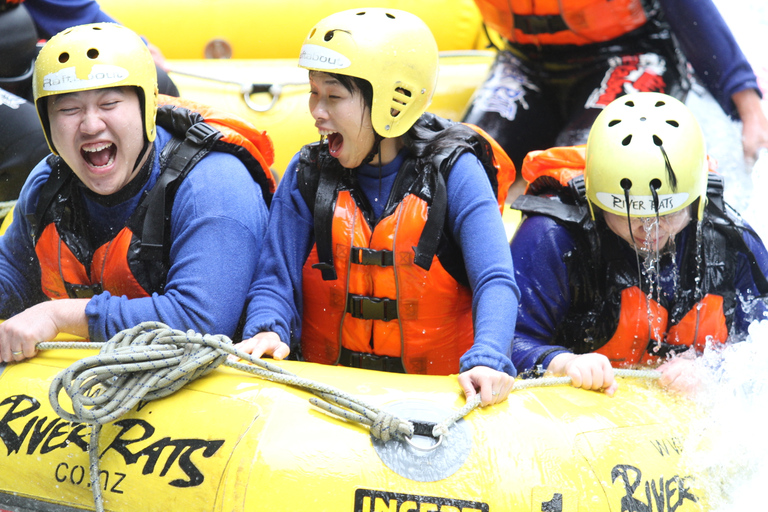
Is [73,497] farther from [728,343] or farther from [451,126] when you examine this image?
[728,343]

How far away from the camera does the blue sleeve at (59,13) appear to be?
3262mm

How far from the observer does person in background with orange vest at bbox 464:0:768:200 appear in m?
3.03

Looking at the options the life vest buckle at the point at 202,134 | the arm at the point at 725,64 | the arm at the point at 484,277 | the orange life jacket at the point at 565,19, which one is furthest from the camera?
the orange life jacket at the point at 565,19

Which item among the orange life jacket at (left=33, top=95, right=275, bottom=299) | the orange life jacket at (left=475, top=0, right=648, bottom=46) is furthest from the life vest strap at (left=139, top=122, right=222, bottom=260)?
the orange life jacket at (left=475, top=0, right=648, bottom=46)

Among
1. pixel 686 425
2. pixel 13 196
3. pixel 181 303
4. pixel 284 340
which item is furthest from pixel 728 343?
pixel 13 196

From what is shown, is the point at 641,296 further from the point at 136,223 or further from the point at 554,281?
the point at 136,223

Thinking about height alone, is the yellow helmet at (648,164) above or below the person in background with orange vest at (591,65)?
below

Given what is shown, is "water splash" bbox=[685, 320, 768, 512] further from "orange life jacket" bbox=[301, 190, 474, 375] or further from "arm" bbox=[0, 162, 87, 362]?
"arm" bbox=[0, 162, 87, 362]

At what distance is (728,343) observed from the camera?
225cm

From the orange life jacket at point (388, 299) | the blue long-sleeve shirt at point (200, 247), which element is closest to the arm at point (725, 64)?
the orange life jacket at point (388, 299)

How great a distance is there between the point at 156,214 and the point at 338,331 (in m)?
0.56

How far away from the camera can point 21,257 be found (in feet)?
7.89

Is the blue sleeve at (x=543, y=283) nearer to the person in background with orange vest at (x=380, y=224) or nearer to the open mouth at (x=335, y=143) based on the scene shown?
the person in background with orange vest at (x=380, y=224)

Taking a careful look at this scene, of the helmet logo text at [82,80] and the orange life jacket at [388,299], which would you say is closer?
the helmet logo text at [82,80]
